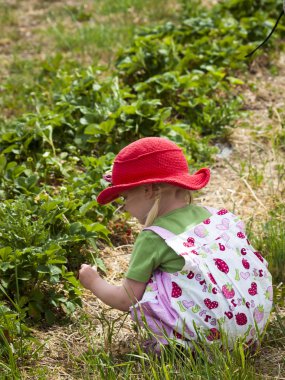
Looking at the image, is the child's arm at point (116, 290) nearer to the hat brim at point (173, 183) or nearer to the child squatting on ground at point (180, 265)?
the child squatting on ground at point (180, 265)

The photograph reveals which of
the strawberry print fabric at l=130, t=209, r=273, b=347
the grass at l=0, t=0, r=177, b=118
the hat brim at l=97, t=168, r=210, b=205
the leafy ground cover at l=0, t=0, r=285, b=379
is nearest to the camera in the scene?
the strawberry print fabric at l=130, t=209, r=273, b=347

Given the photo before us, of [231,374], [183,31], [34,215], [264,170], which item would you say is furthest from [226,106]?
[231,374]

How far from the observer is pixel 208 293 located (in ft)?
9.38

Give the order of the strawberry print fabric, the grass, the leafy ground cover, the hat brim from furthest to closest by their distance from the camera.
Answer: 1. the grass
2. the leafy ground cover
3. the hat brim
4. the strawberry print fabric

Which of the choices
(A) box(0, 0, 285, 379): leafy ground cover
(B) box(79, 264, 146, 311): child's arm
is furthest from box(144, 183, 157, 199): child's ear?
(A) box(0, 0, 285, 379): leafy ground cover

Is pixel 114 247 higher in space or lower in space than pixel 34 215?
lower

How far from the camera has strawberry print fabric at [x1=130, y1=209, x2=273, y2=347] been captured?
2863mm

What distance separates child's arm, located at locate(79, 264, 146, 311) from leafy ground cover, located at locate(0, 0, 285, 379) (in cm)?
14

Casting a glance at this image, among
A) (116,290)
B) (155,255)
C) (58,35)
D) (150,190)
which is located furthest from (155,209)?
(58,35)

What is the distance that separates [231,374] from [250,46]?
4.08 meters

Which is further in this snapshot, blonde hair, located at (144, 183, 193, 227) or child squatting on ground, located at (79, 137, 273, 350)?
blonde hair, located at (144, 183, 193, 227)

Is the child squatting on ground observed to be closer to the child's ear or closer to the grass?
the child's ear

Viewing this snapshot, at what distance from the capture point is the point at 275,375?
2.94 m

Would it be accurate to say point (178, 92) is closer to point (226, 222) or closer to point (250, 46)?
point (250, 46)
